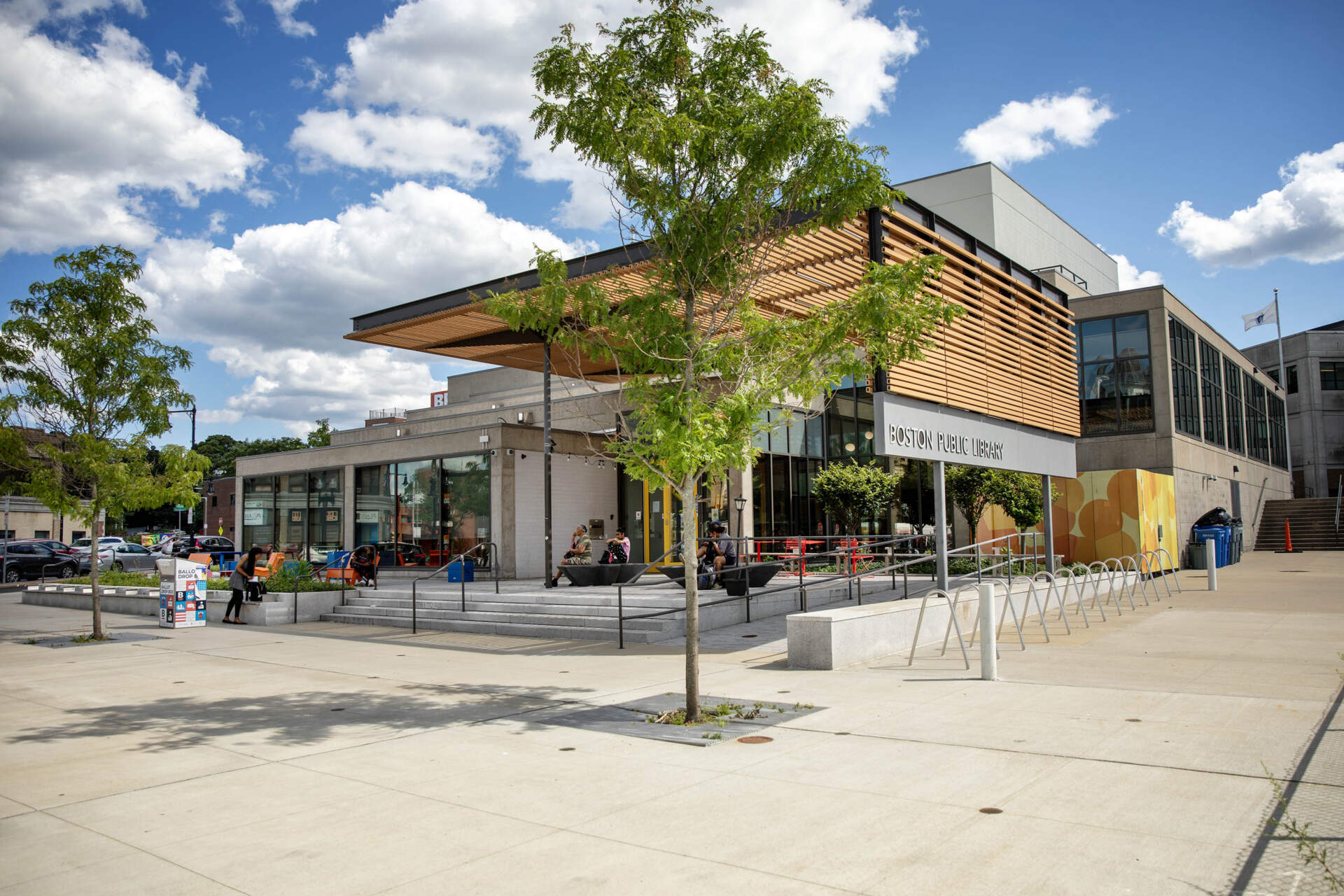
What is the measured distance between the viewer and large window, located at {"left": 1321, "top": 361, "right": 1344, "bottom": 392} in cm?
6038

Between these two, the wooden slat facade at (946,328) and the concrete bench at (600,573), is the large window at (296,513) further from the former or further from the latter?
the concrete bench at (600,573)

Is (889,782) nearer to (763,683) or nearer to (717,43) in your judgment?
(763,683)

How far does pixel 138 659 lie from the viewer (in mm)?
12695

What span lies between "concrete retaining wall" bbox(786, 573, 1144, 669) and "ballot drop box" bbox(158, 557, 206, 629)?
12650mm

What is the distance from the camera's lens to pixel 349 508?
2764cm

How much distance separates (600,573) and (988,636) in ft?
31.4

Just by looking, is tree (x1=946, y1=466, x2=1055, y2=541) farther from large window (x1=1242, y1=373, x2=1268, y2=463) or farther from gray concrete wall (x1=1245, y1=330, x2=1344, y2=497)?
gray concrete wall (x1=1245, y1=330, x2=1344, y2=497)

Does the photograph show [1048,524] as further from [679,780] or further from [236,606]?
[236,606]

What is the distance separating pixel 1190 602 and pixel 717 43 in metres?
14.9

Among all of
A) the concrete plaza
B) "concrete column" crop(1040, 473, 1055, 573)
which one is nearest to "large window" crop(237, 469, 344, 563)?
the concrete plaza

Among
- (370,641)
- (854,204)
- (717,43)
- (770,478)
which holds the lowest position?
(370,641)

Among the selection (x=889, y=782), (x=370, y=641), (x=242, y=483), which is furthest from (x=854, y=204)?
(x=242, y=483)

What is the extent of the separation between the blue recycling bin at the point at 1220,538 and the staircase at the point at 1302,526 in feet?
39.6

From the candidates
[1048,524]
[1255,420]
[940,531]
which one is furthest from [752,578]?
[1255,420]
